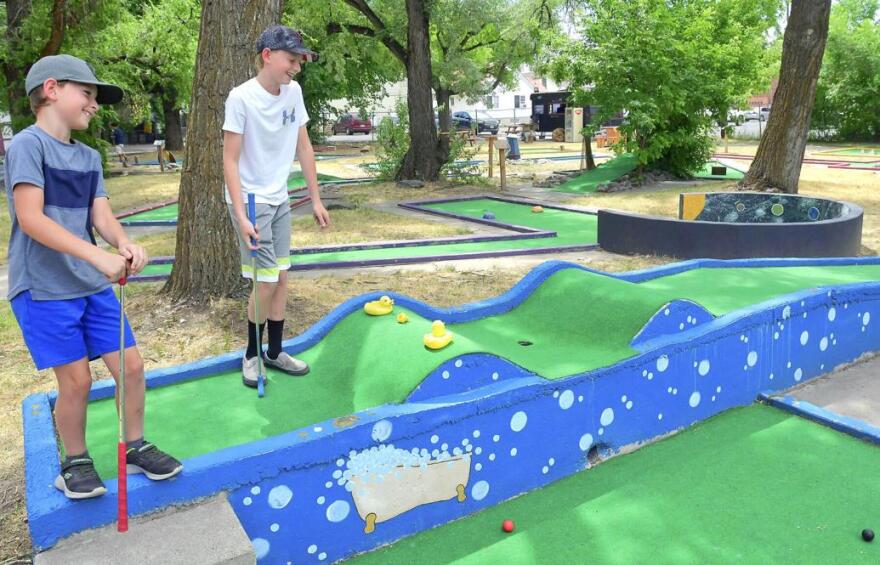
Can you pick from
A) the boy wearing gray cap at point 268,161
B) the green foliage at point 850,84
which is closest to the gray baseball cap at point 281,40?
the boy wearing gray cap at point 268,161

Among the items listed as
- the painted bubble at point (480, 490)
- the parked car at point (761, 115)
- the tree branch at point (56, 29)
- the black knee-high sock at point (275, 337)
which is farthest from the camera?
the parked car at point (761, 115)

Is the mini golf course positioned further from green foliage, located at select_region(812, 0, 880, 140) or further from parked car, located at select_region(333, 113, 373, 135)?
parked car, located at select_region(333, 113, 373, 135)

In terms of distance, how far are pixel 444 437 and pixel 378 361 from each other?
0.75 m

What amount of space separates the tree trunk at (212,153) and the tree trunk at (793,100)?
30.1 feet

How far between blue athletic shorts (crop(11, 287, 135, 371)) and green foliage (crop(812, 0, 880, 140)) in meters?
33.9

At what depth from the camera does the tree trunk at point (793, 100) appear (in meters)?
11.5

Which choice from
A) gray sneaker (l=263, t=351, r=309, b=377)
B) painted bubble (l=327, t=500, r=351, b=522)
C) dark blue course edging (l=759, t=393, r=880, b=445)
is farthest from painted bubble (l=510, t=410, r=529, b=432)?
dark blue course edging (l=759, t=393, r=880, b=445)

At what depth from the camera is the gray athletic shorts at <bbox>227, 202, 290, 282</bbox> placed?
369cm

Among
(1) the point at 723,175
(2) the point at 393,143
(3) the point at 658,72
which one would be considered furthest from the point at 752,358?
(2) the point at 393,143

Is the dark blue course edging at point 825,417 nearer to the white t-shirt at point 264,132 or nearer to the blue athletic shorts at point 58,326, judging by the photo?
the white t-shirt at point 264,132

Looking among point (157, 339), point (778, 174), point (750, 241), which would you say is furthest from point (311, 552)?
point (778, 174)

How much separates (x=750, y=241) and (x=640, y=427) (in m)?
4.87

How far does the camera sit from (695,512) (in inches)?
127

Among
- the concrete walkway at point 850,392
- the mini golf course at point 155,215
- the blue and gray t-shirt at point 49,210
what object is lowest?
the concrete walkway at point 850,392
